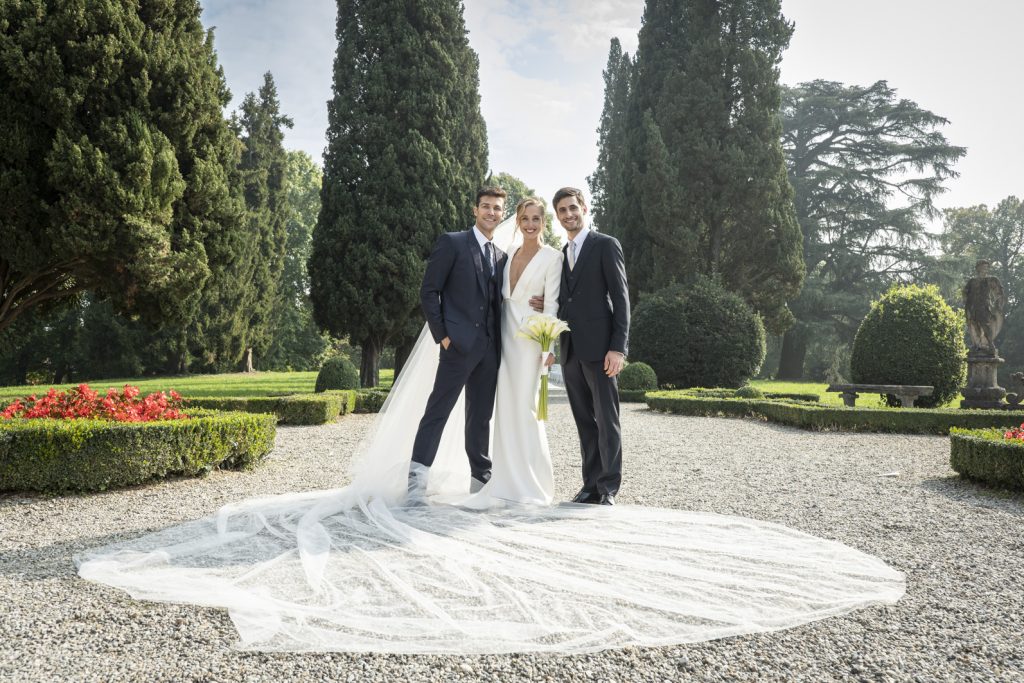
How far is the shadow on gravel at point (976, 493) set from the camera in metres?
5.06

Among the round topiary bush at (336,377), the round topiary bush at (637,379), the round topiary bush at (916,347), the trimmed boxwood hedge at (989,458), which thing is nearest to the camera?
the trimmed boxwood hedge at (989,458)

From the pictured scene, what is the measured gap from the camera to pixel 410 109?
16766mm

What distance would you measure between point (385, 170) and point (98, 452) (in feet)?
40.3

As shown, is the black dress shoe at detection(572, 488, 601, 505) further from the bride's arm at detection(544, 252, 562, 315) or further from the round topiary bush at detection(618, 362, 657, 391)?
the round topiary bush at detection(618, 362, 657, 391)

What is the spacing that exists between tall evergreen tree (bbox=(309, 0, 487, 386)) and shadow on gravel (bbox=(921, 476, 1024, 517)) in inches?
479

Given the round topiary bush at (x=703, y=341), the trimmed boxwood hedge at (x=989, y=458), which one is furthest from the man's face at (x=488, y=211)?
the round topiary bush at (x=703, y=341)

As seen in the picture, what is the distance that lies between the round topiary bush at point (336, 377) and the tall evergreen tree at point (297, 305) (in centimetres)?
1541

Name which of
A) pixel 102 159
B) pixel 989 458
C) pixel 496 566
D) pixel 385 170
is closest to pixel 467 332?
pixel 496 566

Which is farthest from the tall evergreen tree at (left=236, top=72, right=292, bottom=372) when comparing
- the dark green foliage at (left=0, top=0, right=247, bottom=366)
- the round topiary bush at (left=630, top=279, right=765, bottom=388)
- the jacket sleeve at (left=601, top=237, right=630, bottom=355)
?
the jacket sleeve at (left=601, top=237, right=630, bottom=355)

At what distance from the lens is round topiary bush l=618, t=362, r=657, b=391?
54.1ft

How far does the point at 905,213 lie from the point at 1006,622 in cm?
2919

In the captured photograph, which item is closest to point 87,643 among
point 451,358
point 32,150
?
point 451,358

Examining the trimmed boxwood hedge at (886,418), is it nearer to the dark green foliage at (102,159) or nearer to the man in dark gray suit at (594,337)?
the man in dark gray suit at (594,337)

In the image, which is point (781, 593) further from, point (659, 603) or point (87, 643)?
point (87, 643)
